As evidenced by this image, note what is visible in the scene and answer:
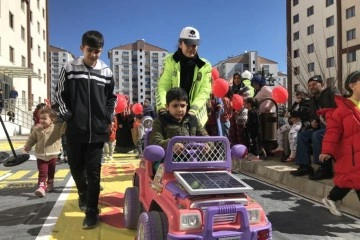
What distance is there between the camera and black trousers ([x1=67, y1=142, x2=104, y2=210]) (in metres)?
3.91

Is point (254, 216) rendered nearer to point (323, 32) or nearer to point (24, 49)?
point (24, 49)

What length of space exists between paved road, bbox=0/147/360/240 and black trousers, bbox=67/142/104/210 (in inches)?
13.5

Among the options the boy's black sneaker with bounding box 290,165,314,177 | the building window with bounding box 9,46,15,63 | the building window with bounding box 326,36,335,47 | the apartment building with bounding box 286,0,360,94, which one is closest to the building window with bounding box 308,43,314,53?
the apartment building with bounding box 286,0,360,94

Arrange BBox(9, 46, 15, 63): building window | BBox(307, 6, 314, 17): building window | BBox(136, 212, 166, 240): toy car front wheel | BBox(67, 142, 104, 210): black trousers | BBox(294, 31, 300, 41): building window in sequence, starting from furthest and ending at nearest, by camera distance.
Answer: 1. BBox(294, 31, 300, 41): building window
2. BBox(307, 6, 314, 17): building window
3. BBox(9, 46, 15, 63): building window
4. BBox(67, 142, 104, 210): black trousers
5. BBox(136, 212, 166, 240): toy car front wheel

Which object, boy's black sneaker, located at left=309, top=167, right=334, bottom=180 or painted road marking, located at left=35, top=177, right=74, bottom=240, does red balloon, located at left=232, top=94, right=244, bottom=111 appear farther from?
painted road marking, located at left=35, top=177, right=74, bottom=240

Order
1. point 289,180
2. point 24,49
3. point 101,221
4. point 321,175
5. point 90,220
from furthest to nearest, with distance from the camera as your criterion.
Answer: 1. point 24,49
2. point 289,180
3. point 321,175
4. point 101,221
5. point 90,220

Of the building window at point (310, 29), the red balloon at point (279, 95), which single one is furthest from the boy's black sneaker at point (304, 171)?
the building window at point (310, 29)

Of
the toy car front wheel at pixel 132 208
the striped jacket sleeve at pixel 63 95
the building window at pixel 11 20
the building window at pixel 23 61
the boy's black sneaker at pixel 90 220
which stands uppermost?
the building window at pixel 11 20

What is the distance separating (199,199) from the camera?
8.57 ft

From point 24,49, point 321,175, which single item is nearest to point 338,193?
point 321,175

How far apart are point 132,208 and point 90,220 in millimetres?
511

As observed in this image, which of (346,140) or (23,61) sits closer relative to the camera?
(346,140)

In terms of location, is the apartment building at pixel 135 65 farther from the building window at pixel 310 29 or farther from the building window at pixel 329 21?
the building window at pixel 329 21

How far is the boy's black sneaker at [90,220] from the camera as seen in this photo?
150 inches
